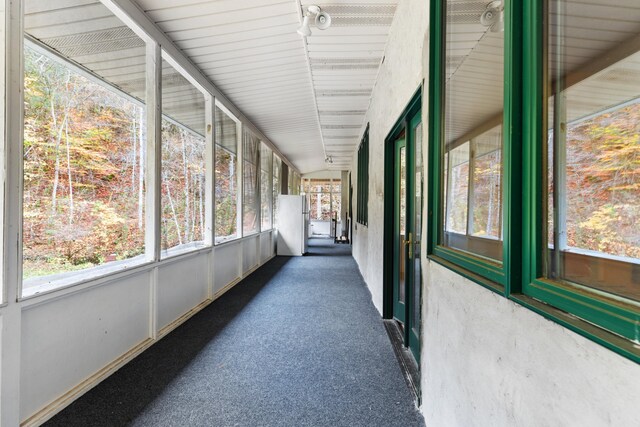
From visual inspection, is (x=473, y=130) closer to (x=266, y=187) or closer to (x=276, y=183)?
(x=266, y=187)

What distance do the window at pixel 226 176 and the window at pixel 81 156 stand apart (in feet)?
5.74

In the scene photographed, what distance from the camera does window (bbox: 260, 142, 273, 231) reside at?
7656mm

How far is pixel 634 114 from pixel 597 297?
379 millimetres

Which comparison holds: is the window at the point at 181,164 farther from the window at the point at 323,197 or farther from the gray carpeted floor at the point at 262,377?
the window at the point at 323,197

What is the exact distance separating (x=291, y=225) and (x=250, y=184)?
2.64 m

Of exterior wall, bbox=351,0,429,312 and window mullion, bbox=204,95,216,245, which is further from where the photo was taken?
window mullion, bbox=204,95,216,245

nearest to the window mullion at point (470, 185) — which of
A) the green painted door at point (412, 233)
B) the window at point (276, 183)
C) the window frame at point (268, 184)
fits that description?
the green painted door at point (412, 233)

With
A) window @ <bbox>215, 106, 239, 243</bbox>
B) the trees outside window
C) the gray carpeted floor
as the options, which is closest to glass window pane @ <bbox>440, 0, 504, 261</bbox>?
the gray carpeted floor

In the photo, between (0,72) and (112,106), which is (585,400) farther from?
(112,106)

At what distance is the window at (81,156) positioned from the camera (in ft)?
6.37

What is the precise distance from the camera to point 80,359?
2211mm

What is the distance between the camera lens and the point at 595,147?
0.74m

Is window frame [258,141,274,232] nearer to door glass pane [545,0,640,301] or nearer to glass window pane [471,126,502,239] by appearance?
glass window pane [471,126,502,239]

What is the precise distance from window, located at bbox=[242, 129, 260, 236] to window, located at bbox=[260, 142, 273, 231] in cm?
52
